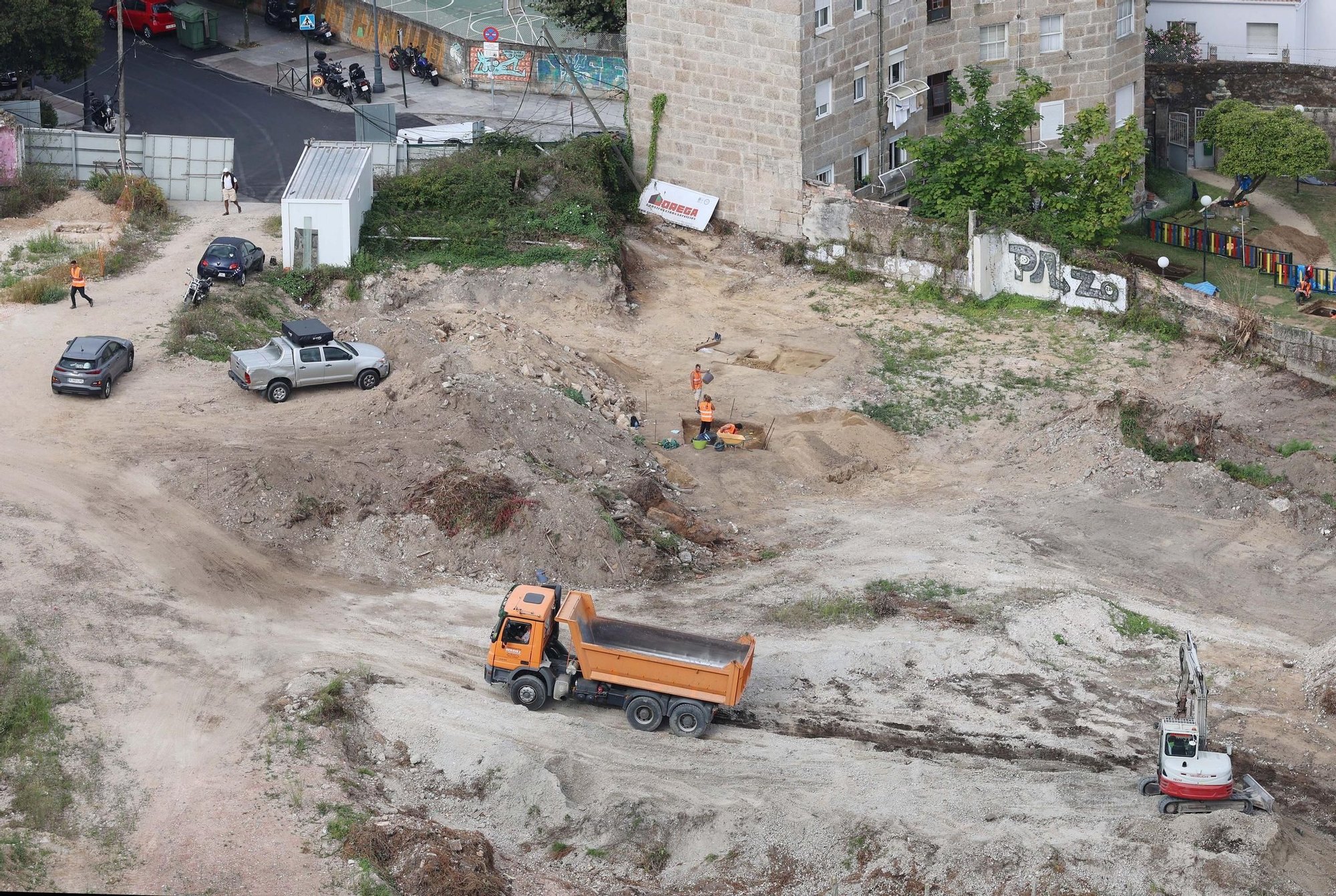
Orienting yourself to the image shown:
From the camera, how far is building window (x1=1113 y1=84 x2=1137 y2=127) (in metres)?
56.0

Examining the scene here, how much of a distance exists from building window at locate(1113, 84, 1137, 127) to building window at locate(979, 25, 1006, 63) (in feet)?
14.0

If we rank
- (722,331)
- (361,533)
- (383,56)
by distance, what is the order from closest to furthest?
(361,533) < (722,331) < (383,56)

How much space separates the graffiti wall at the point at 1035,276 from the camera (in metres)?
46.7

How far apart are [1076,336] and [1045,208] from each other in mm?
4988

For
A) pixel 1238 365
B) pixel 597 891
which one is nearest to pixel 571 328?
pixel 1238 365

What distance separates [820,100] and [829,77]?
0.79 metres

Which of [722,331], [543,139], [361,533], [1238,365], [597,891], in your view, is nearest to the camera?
[597,891]

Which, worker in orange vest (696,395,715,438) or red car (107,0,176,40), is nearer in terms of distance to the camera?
worker in orange vest (696,395,715,438)

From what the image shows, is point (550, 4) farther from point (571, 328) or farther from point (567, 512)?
point (567, 512)

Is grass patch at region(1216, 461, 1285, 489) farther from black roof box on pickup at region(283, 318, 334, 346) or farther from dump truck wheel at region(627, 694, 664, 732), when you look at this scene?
black roof box on pickup at region(283, 318, 334, 346)

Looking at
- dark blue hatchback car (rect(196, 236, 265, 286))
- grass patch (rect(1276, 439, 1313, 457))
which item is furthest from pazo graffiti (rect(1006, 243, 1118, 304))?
dark blue hatchback car (rect(196, 236, 265, 286))

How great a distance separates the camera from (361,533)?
34.0 m

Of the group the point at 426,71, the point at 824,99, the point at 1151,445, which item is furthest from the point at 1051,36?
the point at 426,71

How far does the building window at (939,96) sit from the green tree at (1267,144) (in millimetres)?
9928
